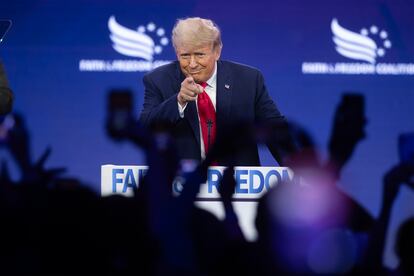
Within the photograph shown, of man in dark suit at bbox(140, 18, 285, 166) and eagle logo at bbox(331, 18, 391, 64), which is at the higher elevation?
eagle logo at bbox(331, 18, 391, 64)

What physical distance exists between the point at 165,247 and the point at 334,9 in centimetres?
135

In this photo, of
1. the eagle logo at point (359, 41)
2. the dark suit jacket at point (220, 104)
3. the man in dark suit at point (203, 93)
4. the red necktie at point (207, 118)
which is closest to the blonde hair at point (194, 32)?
the man in dark suit at point (203, 93)

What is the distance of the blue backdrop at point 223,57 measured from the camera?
315cm

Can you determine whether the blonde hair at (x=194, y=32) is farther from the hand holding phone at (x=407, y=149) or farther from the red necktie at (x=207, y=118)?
the hand holding phone at (x=407, y=149)

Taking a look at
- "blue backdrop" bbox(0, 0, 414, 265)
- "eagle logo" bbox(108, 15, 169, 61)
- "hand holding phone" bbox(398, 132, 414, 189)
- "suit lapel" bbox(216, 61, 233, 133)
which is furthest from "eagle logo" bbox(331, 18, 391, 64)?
"eagle logo" bbox(108, 15, 169, 61)

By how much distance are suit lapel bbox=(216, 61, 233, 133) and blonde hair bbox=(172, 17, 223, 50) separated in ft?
0.39

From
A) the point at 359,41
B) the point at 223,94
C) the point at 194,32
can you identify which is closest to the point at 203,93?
the point at 223,94

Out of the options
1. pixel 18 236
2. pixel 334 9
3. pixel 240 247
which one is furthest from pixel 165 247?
pixel 334 9

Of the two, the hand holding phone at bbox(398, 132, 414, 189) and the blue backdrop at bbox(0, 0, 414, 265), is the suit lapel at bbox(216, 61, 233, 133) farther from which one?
the hand holding phone at bbox(398, 132, 414, 189)

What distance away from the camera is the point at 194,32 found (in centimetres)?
317

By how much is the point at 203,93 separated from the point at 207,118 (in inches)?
4.8

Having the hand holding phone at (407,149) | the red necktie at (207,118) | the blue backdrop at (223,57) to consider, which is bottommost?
the hand holding phone at (407,149)

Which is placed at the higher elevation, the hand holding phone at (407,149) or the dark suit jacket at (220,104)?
the dark suit jacket at (220,104)

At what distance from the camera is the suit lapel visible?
315 centimetres
